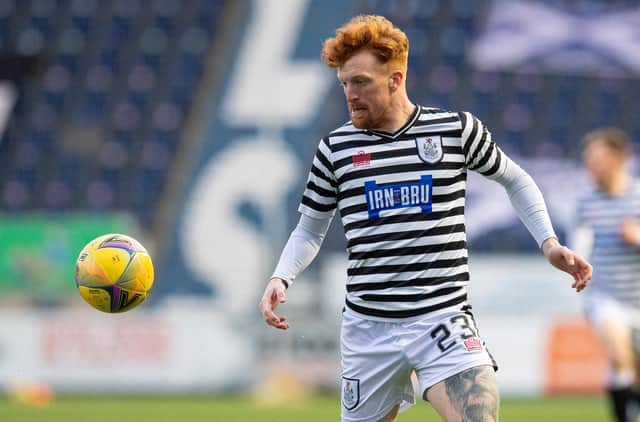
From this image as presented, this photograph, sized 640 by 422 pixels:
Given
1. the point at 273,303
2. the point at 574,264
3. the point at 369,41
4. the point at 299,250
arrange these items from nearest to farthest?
the point at 574,264, the point at 369,41, the point at 273,303, the point at 299,250

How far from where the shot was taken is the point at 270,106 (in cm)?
2144

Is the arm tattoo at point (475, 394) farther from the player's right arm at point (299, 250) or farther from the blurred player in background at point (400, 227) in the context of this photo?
the player's right arm at point (299, 250)

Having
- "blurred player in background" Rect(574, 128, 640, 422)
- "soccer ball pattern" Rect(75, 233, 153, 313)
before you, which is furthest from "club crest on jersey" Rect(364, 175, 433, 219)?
"blurred player in background" Rect(574, 128, 640, 422)

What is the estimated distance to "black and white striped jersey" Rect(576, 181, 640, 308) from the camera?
876 cm

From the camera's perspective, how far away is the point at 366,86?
4703mm

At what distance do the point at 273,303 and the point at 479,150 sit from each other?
103 cm

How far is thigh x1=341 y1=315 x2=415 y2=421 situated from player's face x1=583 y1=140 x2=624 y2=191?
4.26m

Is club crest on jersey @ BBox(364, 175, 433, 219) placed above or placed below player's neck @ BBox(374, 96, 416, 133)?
below

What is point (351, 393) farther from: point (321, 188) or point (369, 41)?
point (369, 41)

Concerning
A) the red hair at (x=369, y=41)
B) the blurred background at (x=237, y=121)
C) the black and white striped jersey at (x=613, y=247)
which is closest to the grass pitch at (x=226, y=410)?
the blurred background at (x=237, y=121)

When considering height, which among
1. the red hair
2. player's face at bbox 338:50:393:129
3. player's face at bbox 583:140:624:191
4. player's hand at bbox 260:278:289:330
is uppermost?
player's face at bbox 583:140:624:191

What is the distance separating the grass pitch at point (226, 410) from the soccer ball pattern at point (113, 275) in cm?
594

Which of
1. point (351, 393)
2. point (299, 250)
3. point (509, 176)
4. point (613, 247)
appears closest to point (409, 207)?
point (509, 176)

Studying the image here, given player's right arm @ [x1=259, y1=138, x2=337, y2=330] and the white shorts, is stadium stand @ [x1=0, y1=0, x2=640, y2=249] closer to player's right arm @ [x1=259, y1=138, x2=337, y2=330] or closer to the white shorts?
player's right arm @ [x1=259, y1=138, x2=337, y2=330]
